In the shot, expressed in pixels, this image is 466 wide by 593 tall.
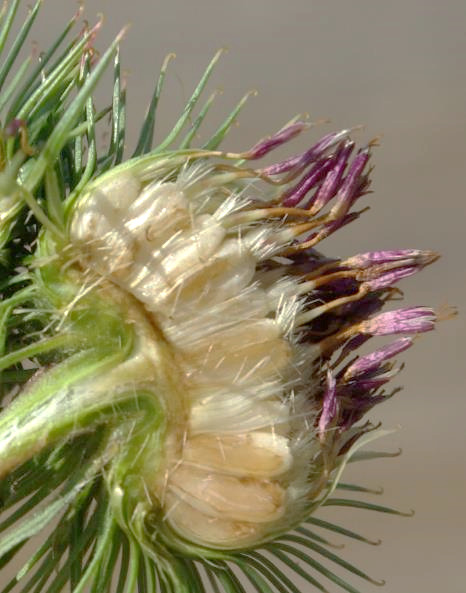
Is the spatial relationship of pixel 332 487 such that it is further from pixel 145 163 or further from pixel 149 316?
pixel 145 163

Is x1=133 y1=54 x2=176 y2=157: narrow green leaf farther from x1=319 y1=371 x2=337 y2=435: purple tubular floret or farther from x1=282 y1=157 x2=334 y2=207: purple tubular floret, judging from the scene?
x1=319 y1=371 x2=337 y2=435: purple tubular floret

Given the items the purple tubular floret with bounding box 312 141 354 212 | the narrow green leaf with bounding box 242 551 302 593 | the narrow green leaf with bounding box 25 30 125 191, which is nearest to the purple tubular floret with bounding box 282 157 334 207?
the purple tubular floret with bounding box 312 141 354 212

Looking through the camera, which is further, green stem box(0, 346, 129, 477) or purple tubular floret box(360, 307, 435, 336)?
purple tubular floret box(360, 307, 435, 336)

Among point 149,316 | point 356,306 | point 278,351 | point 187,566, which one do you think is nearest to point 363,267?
point 356,306

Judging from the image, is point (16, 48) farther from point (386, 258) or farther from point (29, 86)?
point (386, 258)

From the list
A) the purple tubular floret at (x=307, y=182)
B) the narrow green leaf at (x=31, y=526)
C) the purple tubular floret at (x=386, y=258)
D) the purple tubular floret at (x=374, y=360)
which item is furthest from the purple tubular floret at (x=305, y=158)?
the narrow green leaf at (x=31, y=526)

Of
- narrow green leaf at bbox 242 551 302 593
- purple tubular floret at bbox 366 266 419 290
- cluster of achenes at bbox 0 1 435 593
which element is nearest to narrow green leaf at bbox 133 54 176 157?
cluster of achenes at bbox 0 1 435 593

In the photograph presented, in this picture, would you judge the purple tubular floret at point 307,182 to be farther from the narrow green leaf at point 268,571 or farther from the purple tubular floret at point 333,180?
the narrow green leaf at point 268,571

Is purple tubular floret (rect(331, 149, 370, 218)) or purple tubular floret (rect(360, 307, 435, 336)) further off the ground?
purple tubular floret (rect(331, 149, 370, 218))

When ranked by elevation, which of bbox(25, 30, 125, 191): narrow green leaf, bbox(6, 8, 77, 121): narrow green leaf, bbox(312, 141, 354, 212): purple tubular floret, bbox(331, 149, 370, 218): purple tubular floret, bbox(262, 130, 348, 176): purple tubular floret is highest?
bbox(6, 8, 77, 121): narrow green leaf
